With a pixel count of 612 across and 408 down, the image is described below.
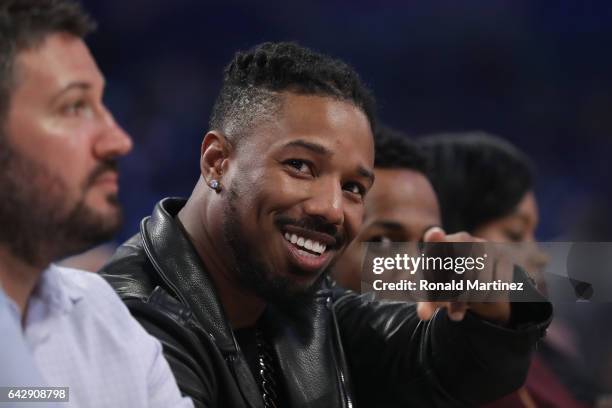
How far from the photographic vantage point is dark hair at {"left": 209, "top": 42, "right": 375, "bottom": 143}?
115 centimetres

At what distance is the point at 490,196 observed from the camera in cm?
198

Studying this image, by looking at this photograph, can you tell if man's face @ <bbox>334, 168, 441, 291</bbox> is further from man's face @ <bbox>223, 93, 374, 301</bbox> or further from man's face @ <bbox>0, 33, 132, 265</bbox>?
man's face @ <bbox>0, 33, 132, 265</bbox>

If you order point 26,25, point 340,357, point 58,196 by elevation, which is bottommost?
point 340,357

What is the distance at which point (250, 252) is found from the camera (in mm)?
1125

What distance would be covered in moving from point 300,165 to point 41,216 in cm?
42

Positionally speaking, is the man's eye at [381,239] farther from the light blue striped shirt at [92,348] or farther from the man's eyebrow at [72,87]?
the man's eyebrow at [72,87]

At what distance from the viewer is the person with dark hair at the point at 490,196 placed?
1.95m

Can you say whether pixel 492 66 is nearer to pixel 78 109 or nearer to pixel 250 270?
pixel 250 270

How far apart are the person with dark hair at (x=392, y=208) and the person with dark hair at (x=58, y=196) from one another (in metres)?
0.84

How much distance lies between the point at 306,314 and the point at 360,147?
0.28m

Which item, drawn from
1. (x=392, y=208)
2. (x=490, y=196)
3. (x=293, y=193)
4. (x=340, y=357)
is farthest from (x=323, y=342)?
(x=490, y=196)

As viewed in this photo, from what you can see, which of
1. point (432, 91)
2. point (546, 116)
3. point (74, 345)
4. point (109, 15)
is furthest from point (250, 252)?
point (546, 116)

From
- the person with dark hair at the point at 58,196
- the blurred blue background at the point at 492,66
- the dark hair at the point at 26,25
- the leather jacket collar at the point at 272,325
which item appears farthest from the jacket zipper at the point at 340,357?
the blurred blue background at the point at 492,66

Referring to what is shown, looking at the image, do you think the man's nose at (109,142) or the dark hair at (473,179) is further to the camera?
the dark hair at (473,179)
